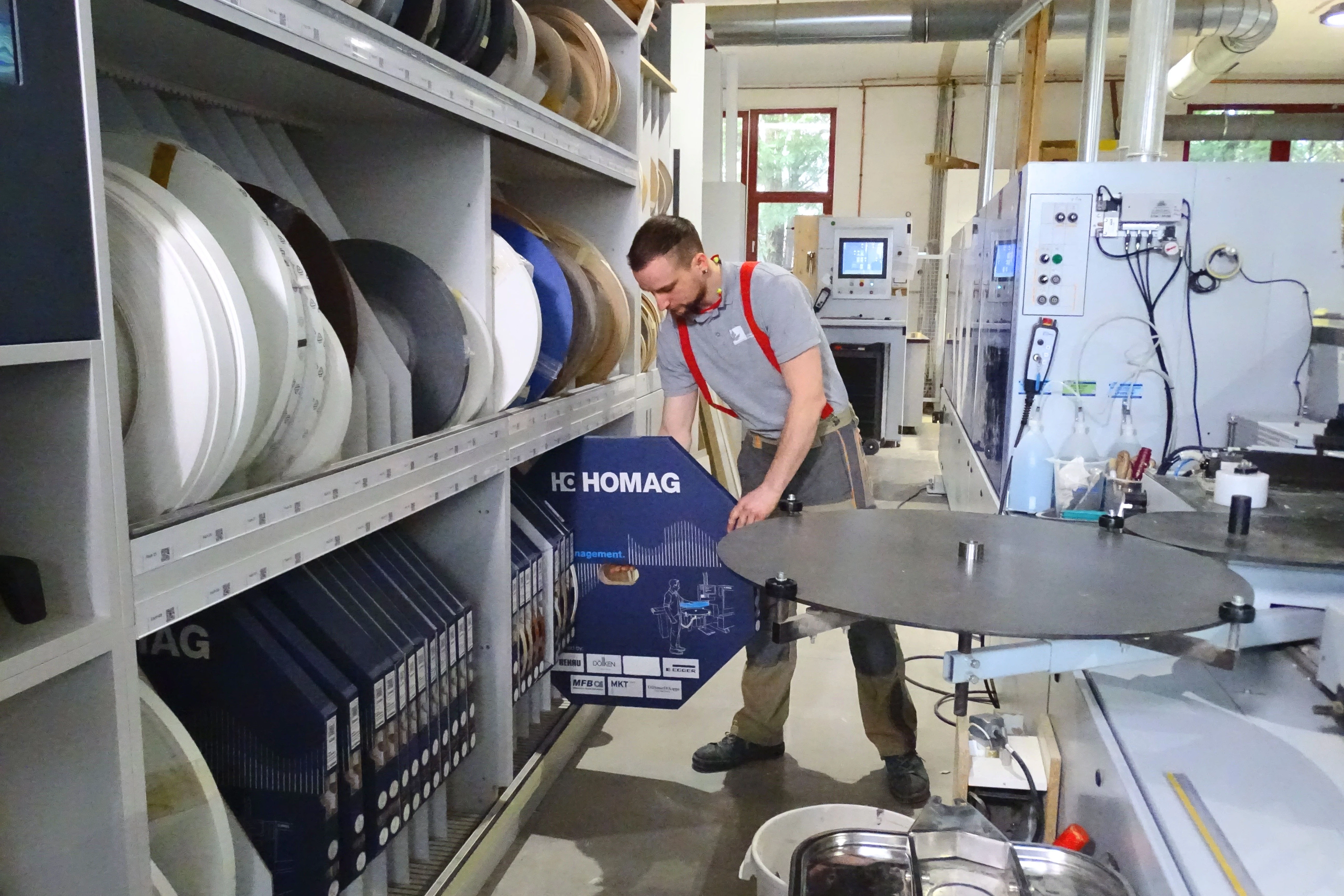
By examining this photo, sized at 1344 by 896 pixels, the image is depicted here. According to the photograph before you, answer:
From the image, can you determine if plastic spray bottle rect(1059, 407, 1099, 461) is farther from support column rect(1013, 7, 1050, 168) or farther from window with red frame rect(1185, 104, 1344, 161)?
window with red frame rect(1185, 104, 1344, 161)

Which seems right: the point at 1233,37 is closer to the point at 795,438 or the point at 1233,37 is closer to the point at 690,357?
the point at 690,357

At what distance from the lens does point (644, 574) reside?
2127 millimetres

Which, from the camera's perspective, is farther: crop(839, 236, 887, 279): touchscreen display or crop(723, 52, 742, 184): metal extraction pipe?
crop(839, 236, 887, 279): touchscreen display

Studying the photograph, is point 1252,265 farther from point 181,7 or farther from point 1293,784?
point 181,7

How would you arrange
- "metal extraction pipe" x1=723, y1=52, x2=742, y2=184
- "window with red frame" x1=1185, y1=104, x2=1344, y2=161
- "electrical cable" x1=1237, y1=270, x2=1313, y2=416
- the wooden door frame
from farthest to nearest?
the wooden door frame
"window with red frame" x1=1185, y1=104, x2=1344, y2=161
"metal extraction pipe" x1=723, y1=52, x2=742, y2=184
"electrical cable" x1=1237, y1=270, x2=1313, y2=416

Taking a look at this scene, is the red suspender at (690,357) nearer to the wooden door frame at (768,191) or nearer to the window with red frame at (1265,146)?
the wooden door frame at (768,191)

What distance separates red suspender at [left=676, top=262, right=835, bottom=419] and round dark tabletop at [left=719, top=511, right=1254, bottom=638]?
0.92 meters

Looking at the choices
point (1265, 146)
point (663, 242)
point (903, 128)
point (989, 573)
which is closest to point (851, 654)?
point (663, 242)

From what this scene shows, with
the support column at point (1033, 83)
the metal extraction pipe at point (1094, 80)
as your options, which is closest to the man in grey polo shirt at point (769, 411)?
the metal extraction pipe at point (1094, 80)

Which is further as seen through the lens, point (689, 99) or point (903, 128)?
point (903, 128)

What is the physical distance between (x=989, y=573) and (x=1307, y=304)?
2.31 m

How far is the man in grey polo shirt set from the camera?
2240mm

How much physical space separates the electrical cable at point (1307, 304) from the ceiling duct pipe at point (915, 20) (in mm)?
3228

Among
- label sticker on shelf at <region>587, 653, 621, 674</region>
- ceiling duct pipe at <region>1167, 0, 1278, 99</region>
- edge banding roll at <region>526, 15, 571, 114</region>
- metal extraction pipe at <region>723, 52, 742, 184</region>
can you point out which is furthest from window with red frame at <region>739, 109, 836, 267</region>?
label sticker on shelf at <region>587, 653, 621, 674</region>
